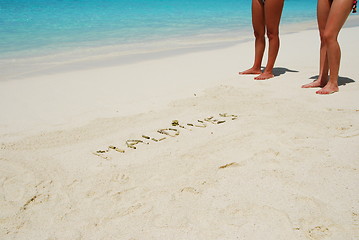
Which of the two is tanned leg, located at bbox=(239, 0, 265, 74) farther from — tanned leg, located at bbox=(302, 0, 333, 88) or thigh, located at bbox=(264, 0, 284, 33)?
tanned leg, located at bbox=(302, 0, 333, 88)

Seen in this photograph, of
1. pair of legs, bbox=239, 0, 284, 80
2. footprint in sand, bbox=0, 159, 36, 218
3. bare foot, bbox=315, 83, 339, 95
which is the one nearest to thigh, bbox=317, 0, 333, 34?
pair of legs, bbox=239, 0, 284, 80

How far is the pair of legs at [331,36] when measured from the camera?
11.5 feet

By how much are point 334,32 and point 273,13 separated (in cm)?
105

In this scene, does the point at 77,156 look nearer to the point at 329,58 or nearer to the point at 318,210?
the point at 318,210

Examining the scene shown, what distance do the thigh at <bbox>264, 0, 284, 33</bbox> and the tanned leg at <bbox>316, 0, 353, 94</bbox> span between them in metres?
0.90

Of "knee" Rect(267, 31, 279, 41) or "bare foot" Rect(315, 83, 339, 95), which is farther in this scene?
"knee" Rect(267, 31, 279, 41)

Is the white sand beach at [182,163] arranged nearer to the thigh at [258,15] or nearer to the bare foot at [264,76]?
the bare foot at [264,76]

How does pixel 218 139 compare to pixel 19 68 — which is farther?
pixel 19 68

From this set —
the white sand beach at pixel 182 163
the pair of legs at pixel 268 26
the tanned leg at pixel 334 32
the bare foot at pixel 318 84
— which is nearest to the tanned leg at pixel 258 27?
the pair of legs at pixel 268 26

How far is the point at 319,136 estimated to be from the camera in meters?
2.59

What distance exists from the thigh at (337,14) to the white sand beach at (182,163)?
709 millimetres

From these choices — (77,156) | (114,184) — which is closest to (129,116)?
(77,156)

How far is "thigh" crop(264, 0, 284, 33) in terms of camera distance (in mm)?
4354

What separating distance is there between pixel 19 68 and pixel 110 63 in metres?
1.56
